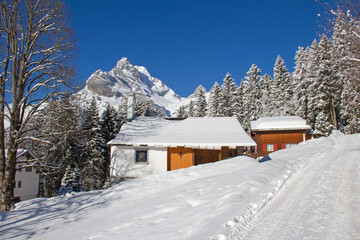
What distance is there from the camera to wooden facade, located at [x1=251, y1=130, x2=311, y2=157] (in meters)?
34.2

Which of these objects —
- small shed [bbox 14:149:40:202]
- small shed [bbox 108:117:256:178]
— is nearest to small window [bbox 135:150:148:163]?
small shed [bbox 108:117:256:178]

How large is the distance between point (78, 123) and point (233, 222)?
880 centimetres

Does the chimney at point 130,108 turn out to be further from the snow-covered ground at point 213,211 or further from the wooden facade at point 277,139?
the wooden facade at point 277,139

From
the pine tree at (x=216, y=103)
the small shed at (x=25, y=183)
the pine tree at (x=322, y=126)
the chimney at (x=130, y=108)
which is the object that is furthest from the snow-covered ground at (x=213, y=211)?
the pine tree at (x=216, y=103)

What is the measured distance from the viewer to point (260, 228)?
538cm

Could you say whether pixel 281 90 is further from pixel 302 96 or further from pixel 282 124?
pixel 282 124

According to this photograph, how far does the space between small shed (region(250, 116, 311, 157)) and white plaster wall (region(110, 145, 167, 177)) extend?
60.2 feet

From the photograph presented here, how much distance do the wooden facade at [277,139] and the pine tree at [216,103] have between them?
13.3 m

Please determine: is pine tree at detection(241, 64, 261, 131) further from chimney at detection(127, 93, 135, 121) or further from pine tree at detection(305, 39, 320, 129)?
chimney at detection(127, 93, 135, 121)

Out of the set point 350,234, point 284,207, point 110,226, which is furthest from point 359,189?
point 110,226

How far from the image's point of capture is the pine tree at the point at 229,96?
5025 centimetres

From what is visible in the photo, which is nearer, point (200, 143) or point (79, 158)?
point (200, 143)

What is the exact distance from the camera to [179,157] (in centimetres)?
1984

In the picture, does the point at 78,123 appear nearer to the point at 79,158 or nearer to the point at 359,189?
the point at 359,189
